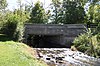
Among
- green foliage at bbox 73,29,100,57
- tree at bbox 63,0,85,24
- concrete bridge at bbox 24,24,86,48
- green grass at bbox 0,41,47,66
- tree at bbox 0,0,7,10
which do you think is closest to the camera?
green grass at bbox 0,41,47,66

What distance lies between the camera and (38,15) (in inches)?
2414

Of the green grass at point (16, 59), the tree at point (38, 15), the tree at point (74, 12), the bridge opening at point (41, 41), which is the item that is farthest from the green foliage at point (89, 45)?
the tree at point (38, 15)

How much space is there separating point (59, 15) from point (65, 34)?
16725 millimetres

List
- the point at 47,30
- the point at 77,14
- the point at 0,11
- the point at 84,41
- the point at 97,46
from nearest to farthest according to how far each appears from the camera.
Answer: the point at 97,46, the point at 84,41, the point at 47,30, the point at 0,11, the point at 77,14

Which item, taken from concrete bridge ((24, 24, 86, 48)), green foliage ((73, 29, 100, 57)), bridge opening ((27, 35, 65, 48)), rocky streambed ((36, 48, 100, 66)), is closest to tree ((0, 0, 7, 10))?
bridge opening ((27, 35, 65, 48))

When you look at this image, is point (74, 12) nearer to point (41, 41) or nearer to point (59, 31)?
point (41, 41)

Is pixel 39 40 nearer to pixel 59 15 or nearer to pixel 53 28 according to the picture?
pixel 59 15

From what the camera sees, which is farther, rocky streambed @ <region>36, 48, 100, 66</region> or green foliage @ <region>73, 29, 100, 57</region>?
green foliage @ <region>73, 29, 100, 57</region>

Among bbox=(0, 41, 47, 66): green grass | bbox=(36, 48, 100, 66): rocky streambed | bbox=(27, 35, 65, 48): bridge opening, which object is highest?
bbox=(0, 41, 47, 66): green grass

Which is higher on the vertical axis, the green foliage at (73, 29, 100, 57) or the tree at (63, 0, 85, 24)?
the tree at (63, 0, 85, 24)

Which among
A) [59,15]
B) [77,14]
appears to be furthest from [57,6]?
[77,14]

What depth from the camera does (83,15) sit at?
61.2 m

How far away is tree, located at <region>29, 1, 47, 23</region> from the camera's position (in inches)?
2402

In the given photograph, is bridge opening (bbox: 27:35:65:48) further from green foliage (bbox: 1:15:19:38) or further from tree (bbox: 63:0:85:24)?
green foliage (bbox: 1:15:19:38)
